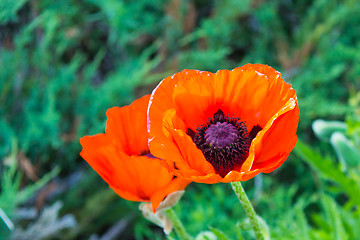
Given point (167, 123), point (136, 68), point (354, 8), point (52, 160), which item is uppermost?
point (167, 123)

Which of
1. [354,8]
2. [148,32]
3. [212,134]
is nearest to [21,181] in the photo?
[148,32]

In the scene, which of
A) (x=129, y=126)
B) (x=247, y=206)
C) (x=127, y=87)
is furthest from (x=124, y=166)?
(x=127, y=87)

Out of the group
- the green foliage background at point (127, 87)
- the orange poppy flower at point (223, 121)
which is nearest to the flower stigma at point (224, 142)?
the orange poppy flower at point (223, 121)

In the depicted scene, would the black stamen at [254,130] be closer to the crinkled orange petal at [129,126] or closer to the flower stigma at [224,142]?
the flower stigma at [224,142]

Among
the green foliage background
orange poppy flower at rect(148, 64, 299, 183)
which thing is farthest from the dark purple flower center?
the green foliage background

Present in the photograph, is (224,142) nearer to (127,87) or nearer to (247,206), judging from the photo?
(247,206)

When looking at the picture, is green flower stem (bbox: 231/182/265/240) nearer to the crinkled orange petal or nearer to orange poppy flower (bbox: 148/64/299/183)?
orange poppy flower (bbox: 148/64/299/183)

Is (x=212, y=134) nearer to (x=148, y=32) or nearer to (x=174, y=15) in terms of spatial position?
(x=174, y=15)
